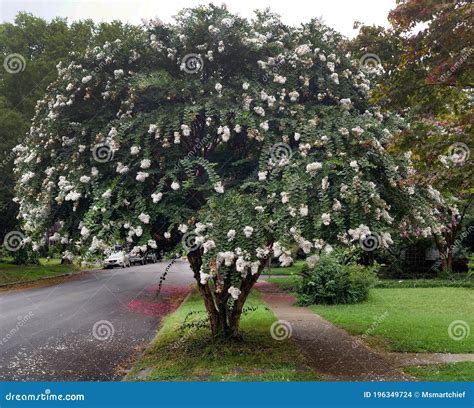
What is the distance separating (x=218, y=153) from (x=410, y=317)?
6154 millimetres

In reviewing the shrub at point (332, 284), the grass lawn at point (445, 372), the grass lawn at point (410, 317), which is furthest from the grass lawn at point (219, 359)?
the shrub at point (332, 284)

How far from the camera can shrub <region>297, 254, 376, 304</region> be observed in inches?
555

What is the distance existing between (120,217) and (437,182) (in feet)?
12.8

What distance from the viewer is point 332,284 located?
14.0 m

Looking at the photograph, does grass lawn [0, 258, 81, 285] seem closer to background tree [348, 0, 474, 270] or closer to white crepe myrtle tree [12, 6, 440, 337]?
white crepe myrtle tree [12, 6, 440, 337]

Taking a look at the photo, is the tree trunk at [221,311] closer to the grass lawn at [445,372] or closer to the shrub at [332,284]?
the grass lawn at [445,372]

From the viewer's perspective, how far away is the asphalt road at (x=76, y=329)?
745 cm

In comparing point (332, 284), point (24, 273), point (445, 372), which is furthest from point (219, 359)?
point (24, 273)

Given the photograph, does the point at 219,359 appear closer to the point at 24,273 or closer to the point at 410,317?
the point at 410,317

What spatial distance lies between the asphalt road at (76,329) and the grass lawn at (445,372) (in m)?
3.85

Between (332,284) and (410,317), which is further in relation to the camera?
(332,284)

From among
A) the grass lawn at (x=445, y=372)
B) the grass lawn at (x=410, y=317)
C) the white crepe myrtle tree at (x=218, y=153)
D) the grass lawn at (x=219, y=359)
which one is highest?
the white crepe myrtle tree at (x=218, y=153)

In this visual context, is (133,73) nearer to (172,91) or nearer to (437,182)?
(172,91)

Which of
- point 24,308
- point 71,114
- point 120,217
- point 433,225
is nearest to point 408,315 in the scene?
point 433,225
